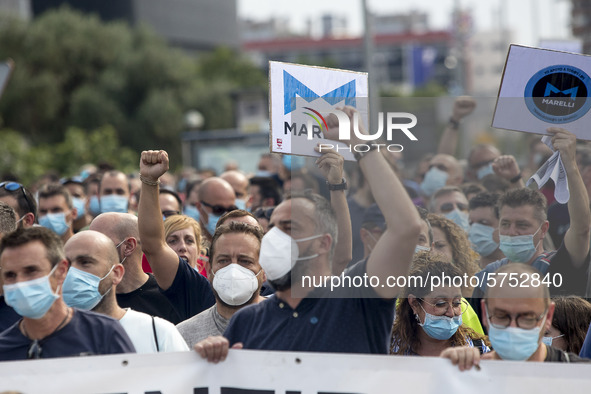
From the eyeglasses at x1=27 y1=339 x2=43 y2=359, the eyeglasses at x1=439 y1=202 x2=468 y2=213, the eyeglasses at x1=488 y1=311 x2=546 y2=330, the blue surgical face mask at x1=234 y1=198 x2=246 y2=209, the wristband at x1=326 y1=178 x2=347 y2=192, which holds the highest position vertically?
the wristband at x1=326 y1=178 x2=347 y2=192

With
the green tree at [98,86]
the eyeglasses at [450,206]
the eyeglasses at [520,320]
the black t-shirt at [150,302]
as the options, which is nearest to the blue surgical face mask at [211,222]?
the eyeglasses at [450,206]

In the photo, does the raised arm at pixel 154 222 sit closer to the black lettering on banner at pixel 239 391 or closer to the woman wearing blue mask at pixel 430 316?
the black lettering on banner at pixel 239 391

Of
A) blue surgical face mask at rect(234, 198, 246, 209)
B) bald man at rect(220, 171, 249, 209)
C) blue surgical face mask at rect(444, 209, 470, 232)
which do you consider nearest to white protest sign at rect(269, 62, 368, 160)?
blue surgical face mask at rect(444, 209, 470, 232)

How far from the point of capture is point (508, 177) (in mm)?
5418

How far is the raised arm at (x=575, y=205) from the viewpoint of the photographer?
433 cm

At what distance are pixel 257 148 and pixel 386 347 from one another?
45.1 feet

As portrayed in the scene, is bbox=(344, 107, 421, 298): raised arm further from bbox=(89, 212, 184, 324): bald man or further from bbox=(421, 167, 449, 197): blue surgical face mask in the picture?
bbox=(421, 167, 449, 197): blue surgical face mask

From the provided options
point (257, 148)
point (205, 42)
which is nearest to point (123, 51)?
point (257, 148)

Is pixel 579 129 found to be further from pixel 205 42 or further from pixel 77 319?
pixel 205 42

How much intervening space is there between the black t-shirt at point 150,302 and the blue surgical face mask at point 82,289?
57cm

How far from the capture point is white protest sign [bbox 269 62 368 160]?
406 cm

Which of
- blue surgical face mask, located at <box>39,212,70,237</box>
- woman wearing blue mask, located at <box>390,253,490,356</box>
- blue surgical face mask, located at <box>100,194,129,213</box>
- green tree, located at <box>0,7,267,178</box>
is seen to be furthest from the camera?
green tree, located at <box>0,7,267,178</box>

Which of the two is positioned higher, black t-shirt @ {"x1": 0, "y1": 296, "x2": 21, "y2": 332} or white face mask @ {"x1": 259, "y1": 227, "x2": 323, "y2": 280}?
white face mask @ {"x1": 259, "y1": 227, "x2": 323, "y2": 280}

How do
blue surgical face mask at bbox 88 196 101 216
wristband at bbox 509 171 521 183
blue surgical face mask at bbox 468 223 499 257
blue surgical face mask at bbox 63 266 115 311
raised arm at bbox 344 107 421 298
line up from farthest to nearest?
blue surgical face mask at bbox 88 196 101 216 → wristband at bbox 509 171 521 183 → blue surgical face mask at bbox 468 223 499 257 → blue surgical face mask at bbox 63 266 115 311 → raised arm at bbox 344 107 421 298
